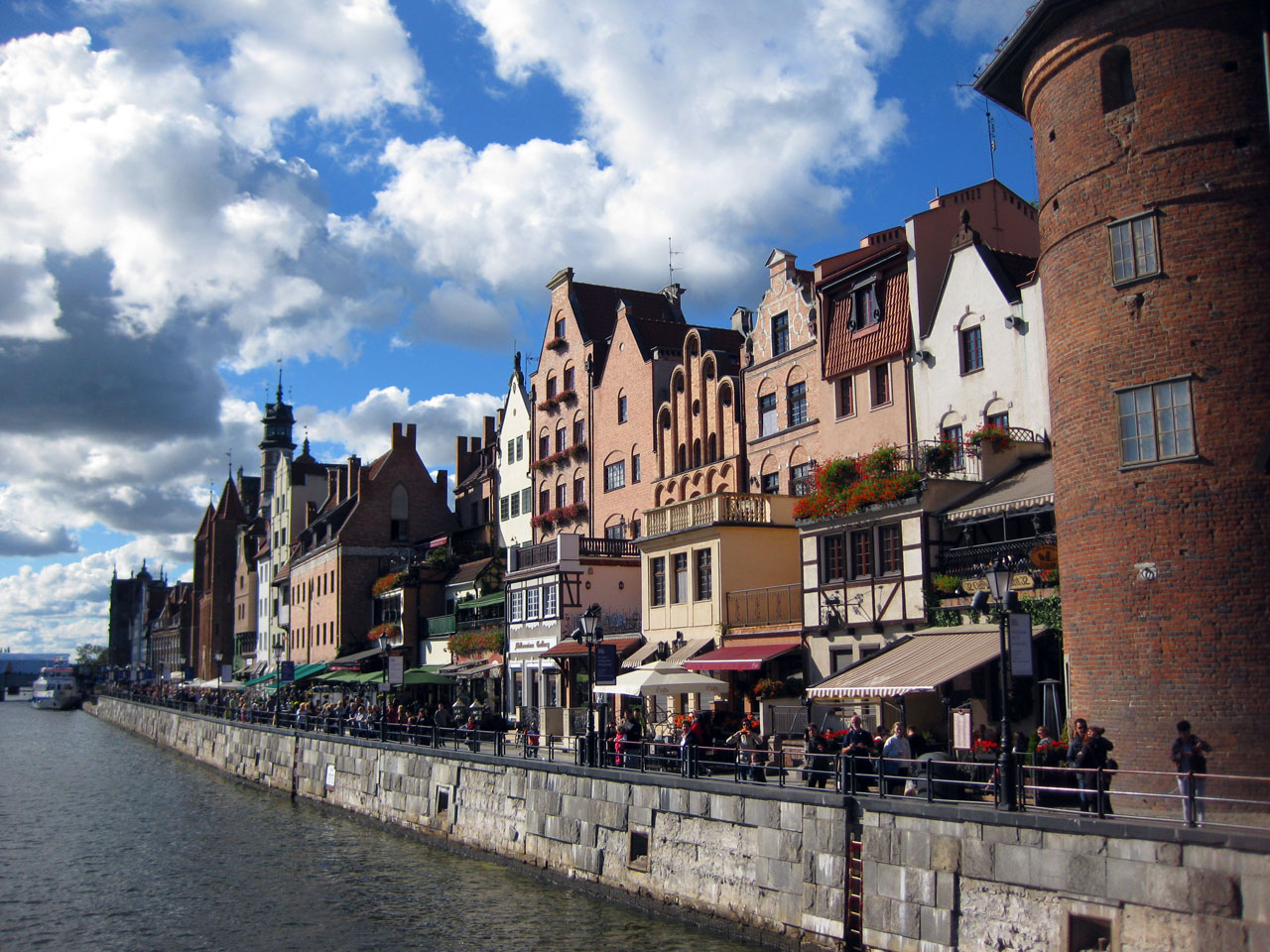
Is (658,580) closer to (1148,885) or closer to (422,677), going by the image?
(422,677)

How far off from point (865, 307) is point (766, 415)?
535cm

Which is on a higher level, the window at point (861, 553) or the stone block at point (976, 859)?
the window at point (861, 553)

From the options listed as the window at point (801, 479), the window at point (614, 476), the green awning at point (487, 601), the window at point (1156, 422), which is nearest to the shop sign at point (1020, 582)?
the window at point (1156, 422)

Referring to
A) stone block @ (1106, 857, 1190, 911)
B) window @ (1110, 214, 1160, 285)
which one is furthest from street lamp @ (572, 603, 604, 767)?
window @ (1110, 214, 1160, 285)

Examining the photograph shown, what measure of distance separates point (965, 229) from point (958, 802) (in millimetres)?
17450

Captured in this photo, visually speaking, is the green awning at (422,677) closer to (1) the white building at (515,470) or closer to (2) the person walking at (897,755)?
(1) the white building at (515,470)

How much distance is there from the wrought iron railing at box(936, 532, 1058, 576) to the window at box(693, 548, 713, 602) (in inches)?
379

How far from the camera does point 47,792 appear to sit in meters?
45.7

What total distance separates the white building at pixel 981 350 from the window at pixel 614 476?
1693 cm

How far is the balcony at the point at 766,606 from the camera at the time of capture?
31.5m

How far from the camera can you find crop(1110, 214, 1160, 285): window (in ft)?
62.4

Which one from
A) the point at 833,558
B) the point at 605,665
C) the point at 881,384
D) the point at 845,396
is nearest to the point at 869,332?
the point at 881,384

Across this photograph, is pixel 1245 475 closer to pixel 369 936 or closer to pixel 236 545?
pixel 369 936

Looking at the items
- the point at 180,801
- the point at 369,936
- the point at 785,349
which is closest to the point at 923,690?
the point at 369,936
